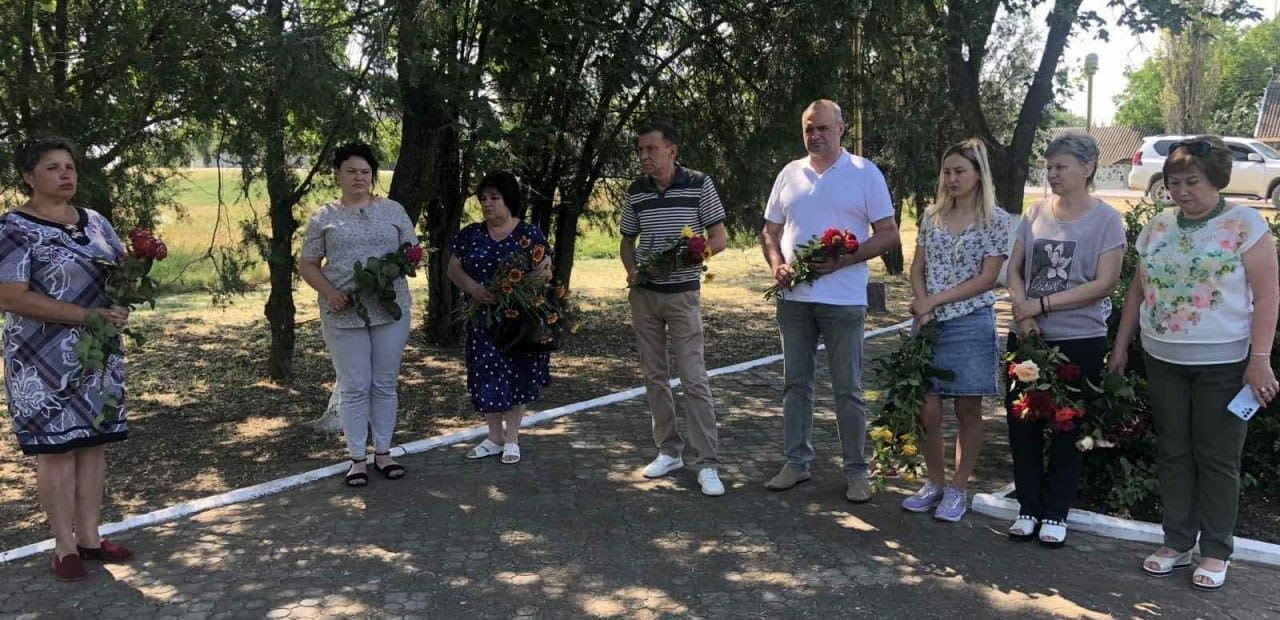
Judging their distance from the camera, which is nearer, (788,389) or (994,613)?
(994,613)

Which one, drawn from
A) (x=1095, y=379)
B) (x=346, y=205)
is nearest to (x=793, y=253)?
(x=1095, y=379)

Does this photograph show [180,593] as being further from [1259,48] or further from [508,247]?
[1259,48]

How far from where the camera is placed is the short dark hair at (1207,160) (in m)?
3.54

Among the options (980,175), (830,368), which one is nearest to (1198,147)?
(980,175)

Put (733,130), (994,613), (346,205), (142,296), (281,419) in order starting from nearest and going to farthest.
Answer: (994,613)
(142,296)
(346,205)
(281,419)
(733,130)

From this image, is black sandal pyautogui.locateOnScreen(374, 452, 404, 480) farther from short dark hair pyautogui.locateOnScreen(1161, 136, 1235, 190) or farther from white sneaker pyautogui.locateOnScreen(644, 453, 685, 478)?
short dark hair pyautogui.locateOnScreen(1161, 136, 1235, 190)

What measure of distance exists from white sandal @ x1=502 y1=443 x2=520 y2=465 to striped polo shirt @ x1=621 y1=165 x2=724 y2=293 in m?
1.35

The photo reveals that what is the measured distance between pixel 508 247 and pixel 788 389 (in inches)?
68.9

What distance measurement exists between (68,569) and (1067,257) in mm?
4435

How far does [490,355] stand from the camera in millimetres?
5297

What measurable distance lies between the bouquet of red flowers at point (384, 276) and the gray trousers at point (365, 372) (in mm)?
138

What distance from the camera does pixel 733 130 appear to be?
28.7 feet

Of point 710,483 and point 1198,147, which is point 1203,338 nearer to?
point 1198,147

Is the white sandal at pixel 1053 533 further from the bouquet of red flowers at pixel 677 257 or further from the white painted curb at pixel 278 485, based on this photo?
the white painted curb at pixel 278 485
